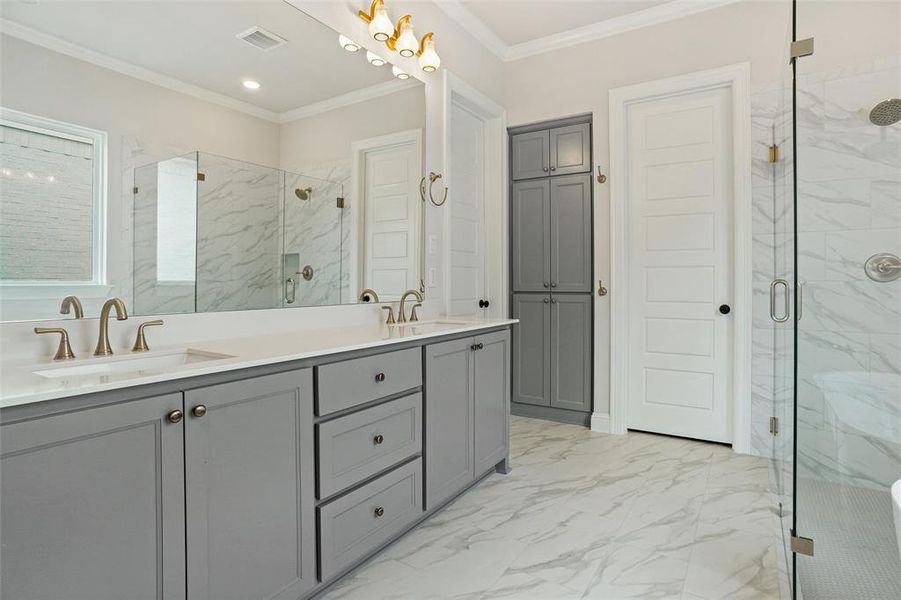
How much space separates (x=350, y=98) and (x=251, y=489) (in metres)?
1.85

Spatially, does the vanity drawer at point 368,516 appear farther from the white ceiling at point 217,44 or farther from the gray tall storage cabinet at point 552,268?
the gray tall storage cabinet at point 552,268

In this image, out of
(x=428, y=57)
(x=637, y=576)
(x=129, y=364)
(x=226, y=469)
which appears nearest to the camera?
(x=226, y=469)

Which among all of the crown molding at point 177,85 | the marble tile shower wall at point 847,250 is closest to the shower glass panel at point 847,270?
the marble tile shower wall at point 847,250

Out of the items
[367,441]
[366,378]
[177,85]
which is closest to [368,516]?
[367,441]

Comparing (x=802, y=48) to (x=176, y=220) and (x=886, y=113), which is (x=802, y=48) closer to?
(x=886, y=113)

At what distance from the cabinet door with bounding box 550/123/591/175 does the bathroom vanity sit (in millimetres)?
2083

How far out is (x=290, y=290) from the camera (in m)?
2.08

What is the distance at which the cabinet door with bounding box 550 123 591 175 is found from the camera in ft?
11.5

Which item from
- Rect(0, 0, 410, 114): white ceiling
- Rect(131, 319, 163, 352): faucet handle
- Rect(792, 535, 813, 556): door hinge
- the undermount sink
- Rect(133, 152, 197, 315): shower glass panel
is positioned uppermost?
Rect(0, 0, 410, 114): white ceiling

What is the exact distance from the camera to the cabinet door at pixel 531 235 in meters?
3.69

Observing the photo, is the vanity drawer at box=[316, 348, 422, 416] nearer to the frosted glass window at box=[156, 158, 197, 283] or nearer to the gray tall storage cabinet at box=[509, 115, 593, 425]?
the frosted glass window at box=[156, 158, 197, 283]

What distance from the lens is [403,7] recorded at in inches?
108

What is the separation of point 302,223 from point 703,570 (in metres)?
2.08

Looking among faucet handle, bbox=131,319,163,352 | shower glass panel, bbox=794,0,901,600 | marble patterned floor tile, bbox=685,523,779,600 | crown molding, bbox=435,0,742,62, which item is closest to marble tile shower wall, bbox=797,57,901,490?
shower glass panel, bbox=794,0,901,600
